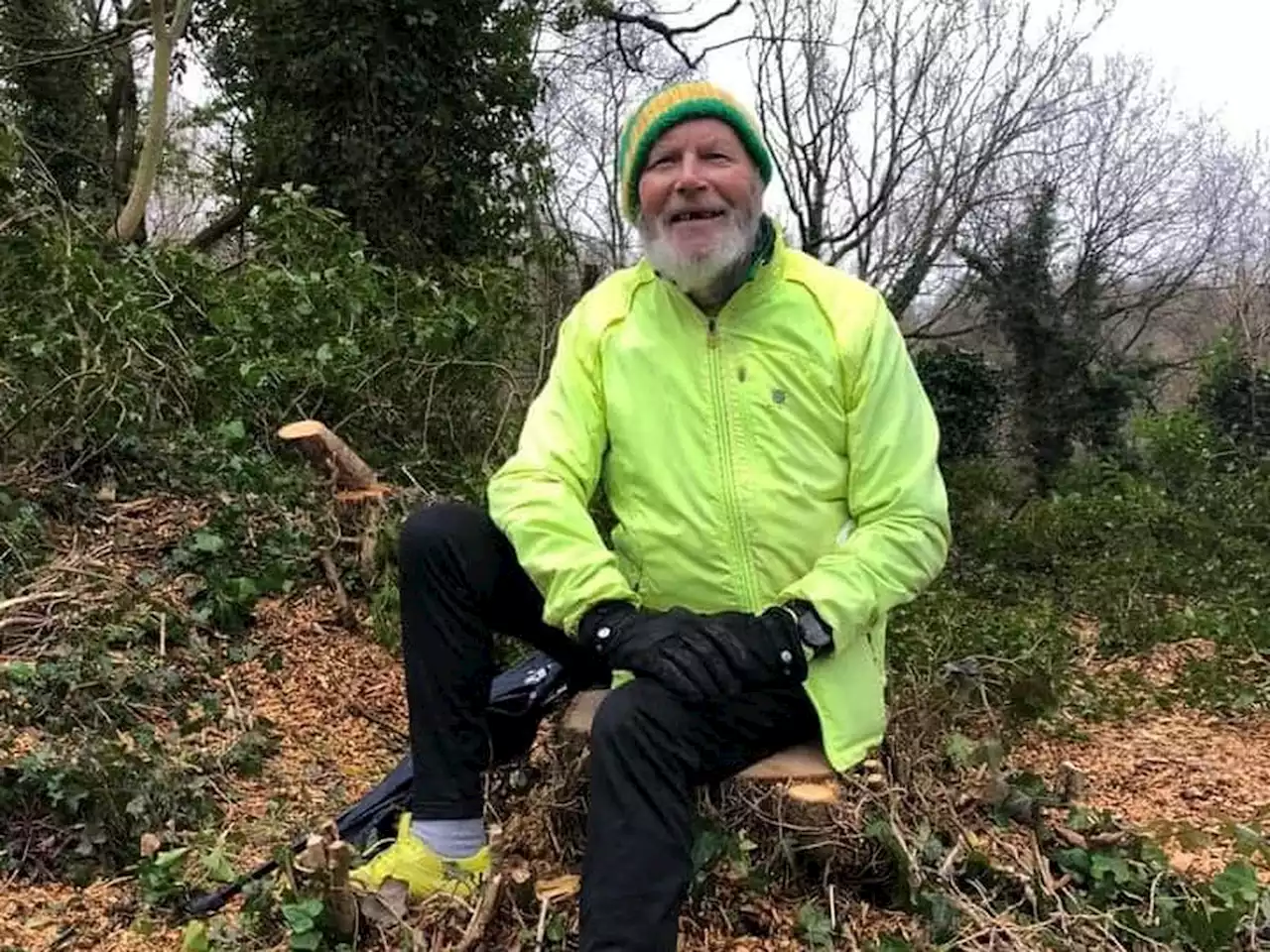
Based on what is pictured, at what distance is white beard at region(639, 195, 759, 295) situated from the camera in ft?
8.23

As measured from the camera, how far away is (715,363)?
2.51 m

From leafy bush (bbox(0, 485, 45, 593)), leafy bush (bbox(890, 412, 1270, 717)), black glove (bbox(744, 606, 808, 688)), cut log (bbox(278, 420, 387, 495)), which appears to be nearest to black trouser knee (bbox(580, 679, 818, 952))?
black glove (bbox(744, 606, 808, 688))

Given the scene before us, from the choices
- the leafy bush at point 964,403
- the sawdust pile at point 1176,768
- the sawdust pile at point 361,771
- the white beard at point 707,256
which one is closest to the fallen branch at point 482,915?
the sawdust pile at point 361,771

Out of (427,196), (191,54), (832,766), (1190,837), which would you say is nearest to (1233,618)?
(1190,837)

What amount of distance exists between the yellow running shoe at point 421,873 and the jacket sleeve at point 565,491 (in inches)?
19.0

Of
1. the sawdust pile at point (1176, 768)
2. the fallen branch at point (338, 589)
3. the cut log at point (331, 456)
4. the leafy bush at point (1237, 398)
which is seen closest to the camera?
the sawdust pile at point (1176, 768)

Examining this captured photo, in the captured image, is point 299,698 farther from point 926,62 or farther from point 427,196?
point 926,62

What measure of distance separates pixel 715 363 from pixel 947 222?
17.8m

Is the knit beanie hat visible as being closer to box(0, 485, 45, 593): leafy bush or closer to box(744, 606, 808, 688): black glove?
box(744, 606, 808, 688): black glove

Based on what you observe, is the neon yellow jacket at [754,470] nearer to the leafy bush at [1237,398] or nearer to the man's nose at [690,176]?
the man's nose at [690,176]

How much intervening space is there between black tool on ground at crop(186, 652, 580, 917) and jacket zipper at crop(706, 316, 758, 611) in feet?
1.69

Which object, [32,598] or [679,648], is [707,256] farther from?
[32,598]

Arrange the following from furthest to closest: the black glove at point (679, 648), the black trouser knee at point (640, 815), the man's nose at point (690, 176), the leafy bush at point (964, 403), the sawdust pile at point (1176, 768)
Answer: the leafy bush at point (964, 403) → the sawdust pile at point (1176, 768) → the man's nose at point (690, 176) → the black glove at point (679, 648) → the black trouser knee at point (640, 815)

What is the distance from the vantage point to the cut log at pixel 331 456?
16.6 feet
